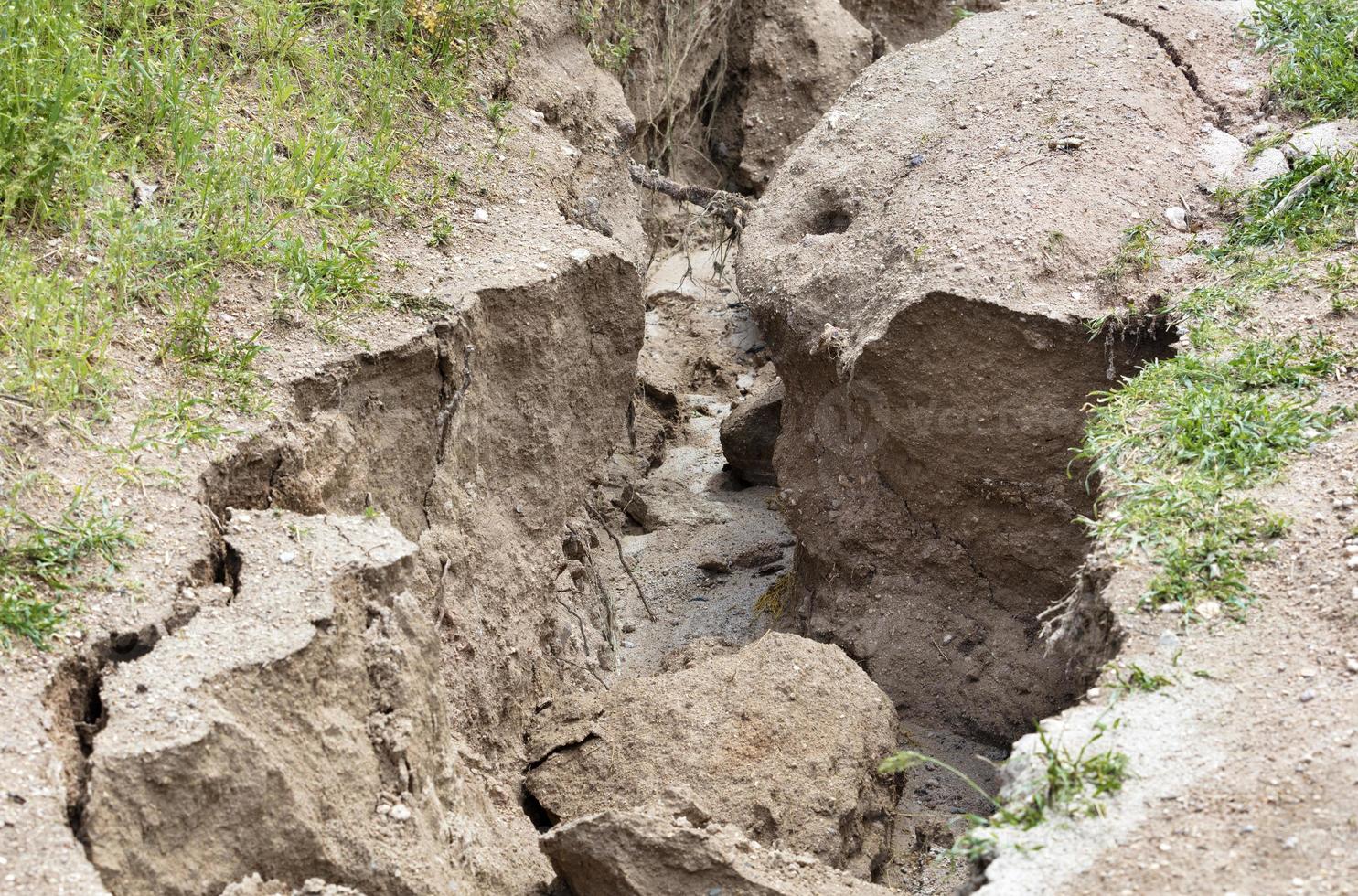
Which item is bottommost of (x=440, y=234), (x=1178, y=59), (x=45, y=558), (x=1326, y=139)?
(x=45, y=558)

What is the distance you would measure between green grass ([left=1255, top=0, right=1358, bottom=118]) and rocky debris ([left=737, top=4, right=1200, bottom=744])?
0.34 meters

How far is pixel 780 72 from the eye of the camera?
292 inches

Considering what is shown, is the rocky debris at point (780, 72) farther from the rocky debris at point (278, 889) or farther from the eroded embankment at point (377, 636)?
the rocky debris at point (278, 889)

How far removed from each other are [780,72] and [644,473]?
8.06 ft

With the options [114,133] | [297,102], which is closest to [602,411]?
[297,102]

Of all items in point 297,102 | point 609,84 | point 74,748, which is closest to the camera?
point 74,748

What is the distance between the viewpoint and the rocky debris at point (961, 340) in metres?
4.59

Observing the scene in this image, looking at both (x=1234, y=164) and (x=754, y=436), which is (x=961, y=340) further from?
(x=754, y=436)

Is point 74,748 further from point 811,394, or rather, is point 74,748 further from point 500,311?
point 811,394

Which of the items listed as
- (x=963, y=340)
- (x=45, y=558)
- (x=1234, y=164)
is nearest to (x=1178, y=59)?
(x=1234, y=164)

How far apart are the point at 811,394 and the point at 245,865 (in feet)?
9.29

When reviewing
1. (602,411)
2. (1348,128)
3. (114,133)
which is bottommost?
(602,411)

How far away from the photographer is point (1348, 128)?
16.2ft

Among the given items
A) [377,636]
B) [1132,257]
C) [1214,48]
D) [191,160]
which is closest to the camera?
[377,636]
